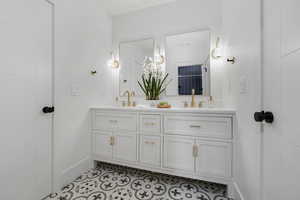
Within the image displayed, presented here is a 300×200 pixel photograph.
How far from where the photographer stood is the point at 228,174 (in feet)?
4.40

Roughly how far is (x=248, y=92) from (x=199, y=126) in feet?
1.94

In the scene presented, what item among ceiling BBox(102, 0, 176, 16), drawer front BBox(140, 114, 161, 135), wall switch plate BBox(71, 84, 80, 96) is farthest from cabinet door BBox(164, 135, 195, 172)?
ceiling BBox(102, 0, 176, 16)

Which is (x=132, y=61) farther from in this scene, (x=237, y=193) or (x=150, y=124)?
(x=237, y=193)

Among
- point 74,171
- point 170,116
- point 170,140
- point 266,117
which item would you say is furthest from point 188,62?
point 74,171

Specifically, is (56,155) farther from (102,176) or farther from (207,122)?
(207,122)

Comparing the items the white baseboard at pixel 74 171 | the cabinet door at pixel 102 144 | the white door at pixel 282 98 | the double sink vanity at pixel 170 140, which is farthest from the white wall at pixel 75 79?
the white door at pixel 282 98

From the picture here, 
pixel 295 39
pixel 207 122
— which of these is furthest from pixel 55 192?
pixel 295 39

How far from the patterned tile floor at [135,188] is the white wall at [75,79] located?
0.18 metres

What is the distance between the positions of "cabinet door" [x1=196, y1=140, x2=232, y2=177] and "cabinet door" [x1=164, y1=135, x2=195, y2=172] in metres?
0.08

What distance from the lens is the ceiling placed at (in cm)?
211

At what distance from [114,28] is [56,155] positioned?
2.15 meters

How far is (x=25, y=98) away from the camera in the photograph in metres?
1.17

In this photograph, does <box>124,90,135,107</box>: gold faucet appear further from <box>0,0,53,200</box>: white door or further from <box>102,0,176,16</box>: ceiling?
<box>102,0,176,16</box>: ceiling

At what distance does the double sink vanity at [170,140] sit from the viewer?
1.37 meters
